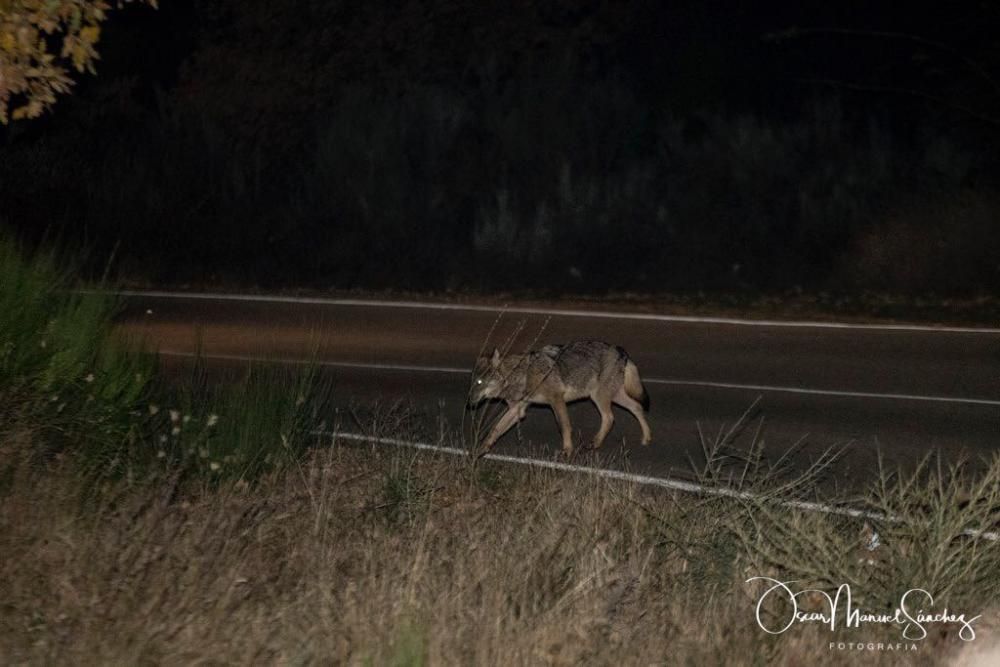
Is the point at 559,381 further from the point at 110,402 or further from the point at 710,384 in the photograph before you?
the point at 110,402

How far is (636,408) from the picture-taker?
40.5 feet

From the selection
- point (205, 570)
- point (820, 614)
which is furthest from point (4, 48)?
point (820, 614)

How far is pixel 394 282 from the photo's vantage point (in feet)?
76.2

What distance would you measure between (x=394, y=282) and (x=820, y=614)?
53.6 feet

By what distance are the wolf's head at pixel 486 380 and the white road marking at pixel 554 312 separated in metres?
4.15

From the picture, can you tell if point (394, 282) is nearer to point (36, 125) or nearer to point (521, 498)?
point (36, 125)

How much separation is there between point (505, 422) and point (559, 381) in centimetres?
58

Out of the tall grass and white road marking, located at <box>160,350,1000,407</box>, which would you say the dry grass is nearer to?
the tall grass

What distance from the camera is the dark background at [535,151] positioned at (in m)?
22.3

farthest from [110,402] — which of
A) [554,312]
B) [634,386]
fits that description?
[554,312]

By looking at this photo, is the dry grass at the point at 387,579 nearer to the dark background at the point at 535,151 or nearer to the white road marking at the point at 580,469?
the white road marking at the point at 580,469

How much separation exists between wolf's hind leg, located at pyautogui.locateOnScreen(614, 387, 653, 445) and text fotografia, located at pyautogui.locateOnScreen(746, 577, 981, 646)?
4.85 metres

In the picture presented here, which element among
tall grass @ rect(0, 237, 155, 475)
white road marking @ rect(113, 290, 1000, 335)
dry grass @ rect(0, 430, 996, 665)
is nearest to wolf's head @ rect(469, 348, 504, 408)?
dry grass @ rect(0, 430, 996, 665)

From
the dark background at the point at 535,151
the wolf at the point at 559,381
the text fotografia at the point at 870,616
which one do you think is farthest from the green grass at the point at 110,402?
the dark background at the point at 535,151
